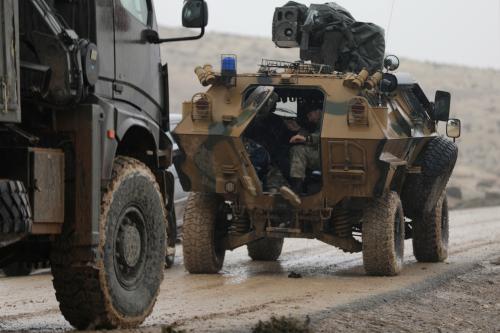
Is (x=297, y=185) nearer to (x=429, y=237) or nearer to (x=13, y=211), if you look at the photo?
(x=429, y=237)

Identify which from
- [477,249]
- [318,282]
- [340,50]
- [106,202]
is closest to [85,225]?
[106,202]

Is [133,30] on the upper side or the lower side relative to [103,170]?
upper

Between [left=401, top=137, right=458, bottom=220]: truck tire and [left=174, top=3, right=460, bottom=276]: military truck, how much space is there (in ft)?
0.24

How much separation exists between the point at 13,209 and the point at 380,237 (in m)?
6.36

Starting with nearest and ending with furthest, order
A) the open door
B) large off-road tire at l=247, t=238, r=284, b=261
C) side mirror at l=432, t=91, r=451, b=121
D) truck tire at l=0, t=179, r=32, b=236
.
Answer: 1. the open door
2. truck tire at l=0, t=179, r=32, b=236
3. side mirror at l=432, t=91, r=451, b=121
4. large off-road tire at l=247, t=238, r=284, b=261

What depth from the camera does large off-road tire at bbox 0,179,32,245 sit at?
728 cm

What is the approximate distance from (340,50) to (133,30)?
19.5 feet

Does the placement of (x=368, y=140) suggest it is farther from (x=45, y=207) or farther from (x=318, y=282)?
(x=45, y=207)

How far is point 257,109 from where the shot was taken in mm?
13102

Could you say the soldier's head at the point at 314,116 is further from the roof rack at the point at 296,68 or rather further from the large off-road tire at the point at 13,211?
the large off-road tire at the point at 13,211

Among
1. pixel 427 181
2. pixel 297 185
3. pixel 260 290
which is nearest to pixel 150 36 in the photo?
pixel 260 290

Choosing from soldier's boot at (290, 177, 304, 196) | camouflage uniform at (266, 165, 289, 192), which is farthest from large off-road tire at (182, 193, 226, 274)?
soldier's boot at (290, 177, 304, 196)

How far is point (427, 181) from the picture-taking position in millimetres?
14688

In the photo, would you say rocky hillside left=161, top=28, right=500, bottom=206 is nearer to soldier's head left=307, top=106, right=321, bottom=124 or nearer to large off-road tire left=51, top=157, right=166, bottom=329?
soldier's head left=307, top=106, right=321, bottom=124
